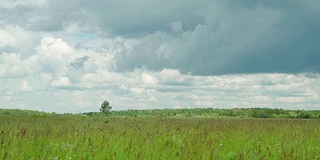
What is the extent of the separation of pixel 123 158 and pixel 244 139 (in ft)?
21.7

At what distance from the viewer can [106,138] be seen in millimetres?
12516

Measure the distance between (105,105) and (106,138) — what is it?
5134cm

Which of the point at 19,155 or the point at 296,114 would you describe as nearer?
the point at 19,155

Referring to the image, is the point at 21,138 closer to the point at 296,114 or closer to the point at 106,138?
the point at 106,138

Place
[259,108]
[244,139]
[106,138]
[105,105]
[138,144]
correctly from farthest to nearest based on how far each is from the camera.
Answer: [259,108]
[105,105]
[244,139]
[106,138]
[138,144]

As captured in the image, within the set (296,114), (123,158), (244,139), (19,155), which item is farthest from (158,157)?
(296,114)

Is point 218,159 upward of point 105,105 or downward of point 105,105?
downward

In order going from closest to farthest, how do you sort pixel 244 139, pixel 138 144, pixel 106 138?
1. pixel 138 144
2. pixel 106 138
3. pixel 244 139

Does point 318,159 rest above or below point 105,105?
below

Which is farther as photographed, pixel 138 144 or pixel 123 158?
pixel 138 144

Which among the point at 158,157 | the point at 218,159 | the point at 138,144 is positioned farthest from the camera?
the point at 138,144

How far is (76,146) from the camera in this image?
397 inches

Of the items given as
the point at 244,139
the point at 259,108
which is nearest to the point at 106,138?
the point at 244,139

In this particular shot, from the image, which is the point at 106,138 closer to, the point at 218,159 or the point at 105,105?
the point at 218,159
